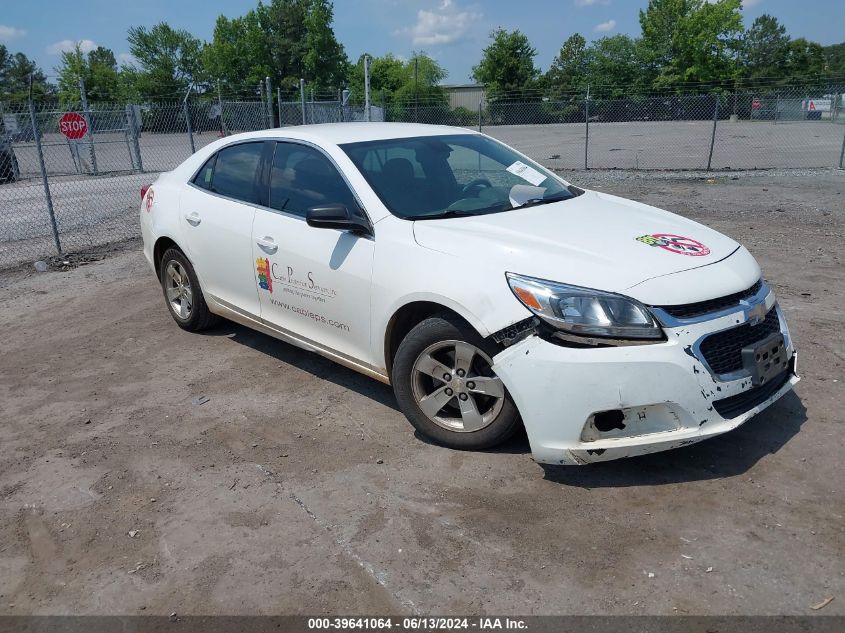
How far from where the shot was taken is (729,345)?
3.26 m

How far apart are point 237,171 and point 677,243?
10.1 ft

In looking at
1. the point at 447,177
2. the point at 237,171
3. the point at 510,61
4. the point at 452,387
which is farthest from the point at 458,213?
the point at 510,61

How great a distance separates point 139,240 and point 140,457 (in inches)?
264

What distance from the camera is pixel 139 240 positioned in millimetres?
9844

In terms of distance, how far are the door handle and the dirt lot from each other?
95 centimetres

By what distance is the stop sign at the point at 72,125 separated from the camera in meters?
16.7

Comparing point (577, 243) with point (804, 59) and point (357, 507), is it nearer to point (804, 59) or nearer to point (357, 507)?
point (357, 507)

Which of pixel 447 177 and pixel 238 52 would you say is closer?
pixel 447 177

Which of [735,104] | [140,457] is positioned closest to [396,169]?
[140,457]

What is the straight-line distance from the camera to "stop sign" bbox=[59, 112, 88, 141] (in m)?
16.7

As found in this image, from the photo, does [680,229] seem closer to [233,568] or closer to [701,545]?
[701,545]

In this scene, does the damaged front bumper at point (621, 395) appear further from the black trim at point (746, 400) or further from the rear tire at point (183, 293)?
the rear tire at point (183, 293)

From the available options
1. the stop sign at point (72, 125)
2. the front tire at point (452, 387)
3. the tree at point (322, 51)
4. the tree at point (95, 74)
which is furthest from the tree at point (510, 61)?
the front tire at point (452, 387)

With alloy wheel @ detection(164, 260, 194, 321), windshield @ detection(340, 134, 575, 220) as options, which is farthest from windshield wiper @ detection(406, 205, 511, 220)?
alloy wheel @ detection(164, 260, 194, 321)
